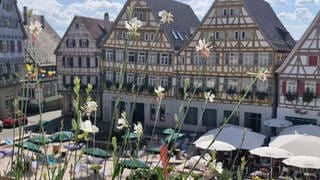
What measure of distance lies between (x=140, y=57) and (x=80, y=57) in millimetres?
6236

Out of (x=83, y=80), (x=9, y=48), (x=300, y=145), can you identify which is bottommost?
(x=300, y=145)

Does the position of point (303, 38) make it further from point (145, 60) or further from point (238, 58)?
point (145, 60)

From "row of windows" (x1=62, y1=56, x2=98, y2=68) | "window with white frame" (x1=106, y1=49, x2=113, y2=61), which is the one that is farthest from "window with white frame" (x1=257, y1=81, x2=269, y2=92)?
"row of windows" (x1=62, y1=56, x2=98, y2=68)

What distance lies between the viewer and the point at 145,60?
96.0ft

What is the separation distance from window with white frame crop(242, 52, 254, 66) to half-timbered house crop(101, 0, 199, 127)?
5.15m

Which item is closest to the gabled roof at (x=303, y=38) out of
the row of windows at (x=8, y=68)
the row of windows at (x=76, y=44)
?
the row of windows at (x=76, y=44)

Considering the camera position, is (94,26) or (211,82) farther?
(94,26)

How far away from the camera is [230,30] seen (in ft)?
88.4

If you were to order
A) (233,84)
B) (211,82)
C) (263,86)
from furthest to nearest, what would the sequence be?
1. (211,82)
2. (233,84)
3. (263,86)

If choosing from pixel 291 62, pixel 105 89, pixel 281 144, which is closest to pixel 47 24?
pixel 105 89

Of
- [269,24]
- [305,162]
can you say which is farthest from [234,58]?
[305,162]

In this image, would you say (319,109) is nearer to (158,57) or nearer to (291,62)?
(291,62)

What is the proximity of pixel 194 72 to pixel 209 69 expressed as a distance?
1.02 metres

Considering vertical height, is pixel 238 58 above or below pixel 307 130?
above
